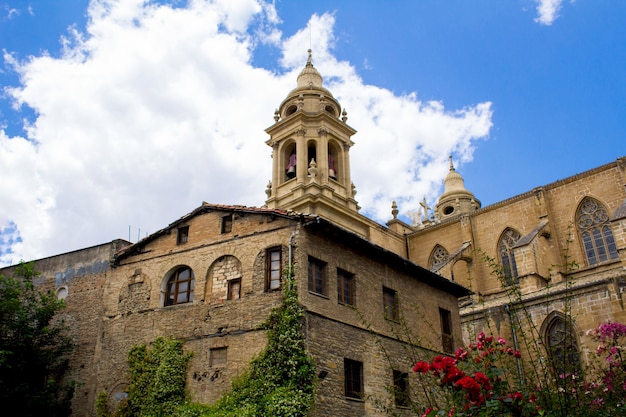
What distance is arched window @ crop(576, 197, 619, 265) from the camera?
2927 cm

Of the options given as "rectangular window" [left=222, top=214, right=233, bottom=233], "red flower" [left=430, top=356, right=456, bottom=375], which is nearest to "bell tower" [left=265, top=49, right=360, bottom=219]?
"rectangular window" [left=222, top=214, right=233, bottom=233]

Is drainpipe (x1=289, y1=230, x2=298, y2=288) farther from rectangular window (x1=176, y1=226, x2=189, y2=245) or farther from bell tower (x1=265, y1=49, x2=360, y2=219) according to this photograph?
bell tower (x1=265, y1=49, x2=360, y2=219)

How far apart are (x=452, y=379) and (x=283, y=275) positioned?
945 centimetres

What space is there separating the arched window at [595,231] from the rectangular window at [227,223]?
1944cm

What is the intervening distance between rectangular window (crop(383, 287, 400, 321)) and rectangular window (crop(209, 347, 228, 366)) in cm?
544

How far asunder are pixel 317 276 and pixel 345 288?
3.86 feet

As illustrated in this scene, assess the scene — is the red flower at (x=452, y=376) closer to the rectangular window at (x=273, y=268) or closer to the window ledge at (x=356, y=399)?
the window ledge at (x=356, y=399)

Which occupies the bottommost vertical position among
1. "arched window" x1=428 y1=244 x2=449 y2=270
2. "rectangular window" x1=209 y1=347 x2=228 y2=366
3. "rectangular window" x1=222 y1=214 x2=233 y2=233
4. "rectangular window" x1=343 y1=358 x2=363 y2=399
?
"rectangular window" x1=343 y1=358 x2=363 y2=399

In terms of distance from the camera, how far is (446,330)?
22.3 meters

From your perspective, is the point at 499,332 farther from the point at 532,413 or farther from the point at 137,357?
the point at 532,413

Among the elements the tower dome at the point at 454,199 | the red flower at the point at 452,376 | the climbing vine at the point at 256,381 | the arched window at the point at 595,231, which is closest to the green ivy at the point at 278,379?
the climbing vine at the point at 256,381

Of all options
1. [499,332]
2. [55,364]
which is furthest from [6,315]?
[499,332]

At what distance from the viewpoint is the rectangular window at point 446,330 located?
2164 centimetres

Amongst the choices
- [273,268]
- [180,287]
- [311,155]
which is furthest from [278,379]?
[311,155]
